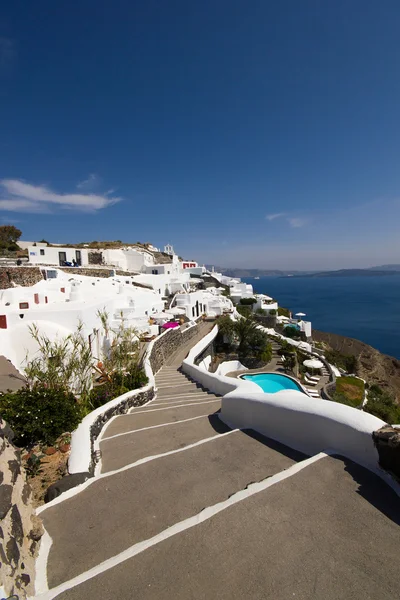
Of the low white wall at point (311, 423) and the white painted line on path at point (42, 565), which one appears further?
the low white wall at point (311, 423)

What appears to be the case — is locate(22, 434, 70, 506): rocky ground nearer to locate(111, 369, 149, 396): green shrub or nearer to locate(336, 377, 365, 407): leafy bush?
locate(111, 369, 149, 396): green shrub

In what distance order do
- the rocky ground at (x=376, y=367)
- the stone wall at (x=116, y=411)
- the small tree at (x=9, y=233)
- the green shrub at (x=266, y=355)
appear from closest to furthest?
the stone wall at (x=116, y=411) < the green shrub at (x=266, y=355) < the rocky ground at (x=376, y=367) < the small tree at (x=9, y=233)

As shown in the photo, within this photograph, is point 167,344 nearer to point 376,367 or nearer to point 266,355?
point 266,355

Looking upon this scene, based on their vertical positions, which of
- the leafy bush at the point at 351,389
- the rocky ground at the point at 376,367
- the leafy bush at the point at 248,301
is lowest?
the rocky ground at the point at 376,367

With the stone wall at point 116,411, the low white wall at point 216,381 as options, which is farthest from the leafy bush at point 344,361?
the stone wall at point 116,411

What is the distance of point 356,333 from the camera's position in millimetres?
58531

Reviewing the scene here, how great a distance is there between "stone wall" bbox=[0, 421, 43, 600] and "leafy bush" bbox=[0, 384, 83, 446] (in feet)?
9.69

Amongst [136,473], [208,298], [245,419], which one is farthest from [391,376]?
[136,473]

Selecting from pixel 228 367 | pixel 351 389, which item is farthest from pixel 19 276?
pixel 351 389

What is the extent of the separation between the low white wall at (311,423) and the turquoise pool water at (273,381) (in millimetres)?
9053

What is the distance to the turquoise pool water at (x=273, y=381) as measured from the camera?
45.9ft

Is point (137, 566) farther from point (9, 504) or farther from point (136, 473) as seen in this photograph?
point (136, 473)

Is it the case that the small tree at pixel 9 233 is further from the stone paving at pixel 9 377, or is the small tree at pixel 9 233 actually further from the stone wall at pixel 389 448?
the stone wall at pixel 389 448

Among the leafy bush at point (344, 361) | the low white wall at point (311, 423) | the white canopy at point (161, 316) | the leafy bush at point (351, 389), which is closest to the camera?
the low white wall at point (311, 423)
